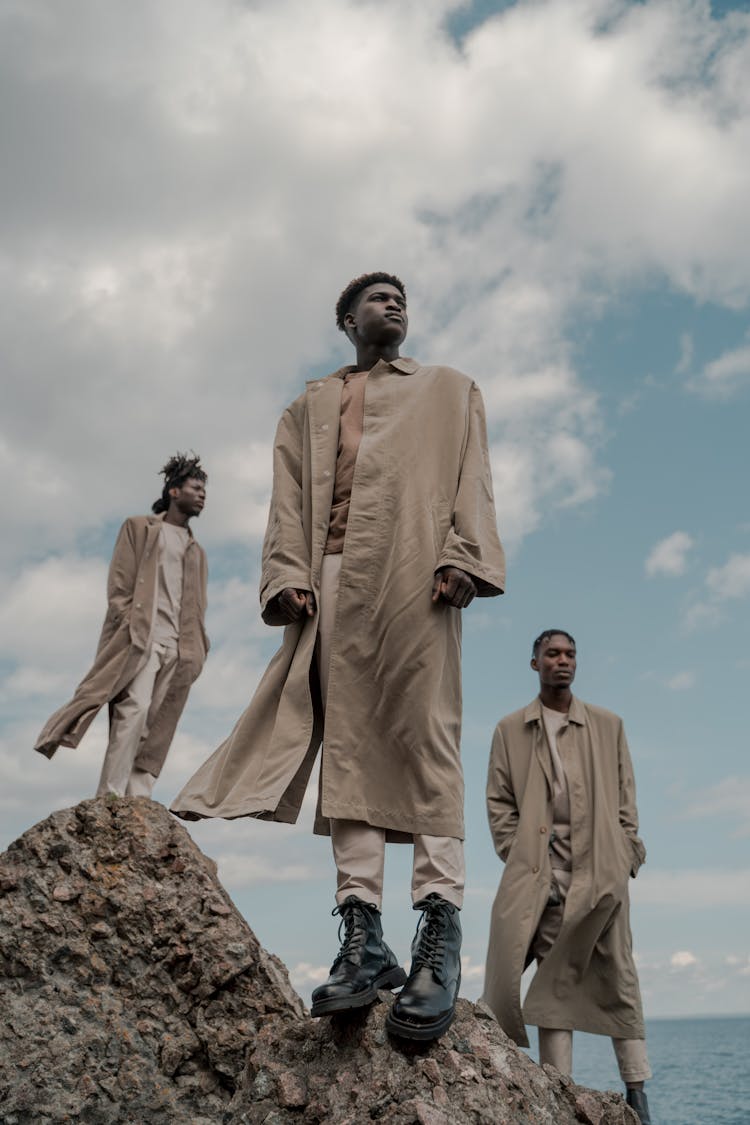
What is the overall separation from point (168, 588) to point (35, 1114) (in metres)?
4.77

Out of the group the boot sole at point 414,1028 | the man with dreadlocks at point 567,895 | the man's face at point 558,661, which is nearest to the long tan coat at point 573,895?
the man with dreadlocks at point 567,895

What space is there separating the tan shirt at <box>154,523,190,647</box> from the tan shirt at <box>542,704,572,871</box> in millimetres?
3214

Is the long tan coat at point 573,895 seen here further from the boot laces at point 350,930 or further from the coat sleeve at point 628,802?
the boot laces at point 350,930

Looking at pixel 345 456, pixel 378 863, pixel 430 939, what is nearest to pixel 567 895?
pixel 378 863

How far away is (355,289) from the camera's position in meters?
4.48

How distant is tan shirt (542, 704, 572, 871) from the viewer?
6254 millimetres

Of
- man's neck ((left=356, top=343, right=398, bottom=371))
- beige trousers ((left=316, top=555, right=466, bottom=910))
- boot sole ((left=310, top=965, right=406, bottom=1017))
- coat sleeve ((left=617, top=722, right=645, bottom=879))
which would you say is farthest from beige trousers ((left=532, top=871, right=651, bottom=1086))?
man's neck ((left=356, top=343, right=398, bottom=371))

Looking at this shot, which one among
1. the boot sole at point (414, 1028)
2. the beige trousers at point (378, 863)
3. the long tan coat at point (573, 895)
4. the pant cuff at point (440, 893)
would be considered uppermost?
the long tan coat at point (573, 895)

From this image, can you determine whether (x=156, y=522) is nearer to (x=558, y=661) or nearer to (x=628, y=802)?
(x=558, y=661)

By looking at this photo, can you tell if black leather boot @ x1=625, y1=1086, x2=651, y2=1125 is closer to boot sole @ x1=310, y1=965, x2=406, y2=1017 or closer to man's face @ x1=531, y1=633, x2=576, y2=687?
man's face @ x1=531, y1=633, x2=576, y2=687

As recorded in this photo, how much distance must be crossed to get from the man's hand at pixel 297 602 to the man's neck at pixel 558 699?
3.29m

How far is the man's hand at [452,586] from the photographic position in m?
3.70

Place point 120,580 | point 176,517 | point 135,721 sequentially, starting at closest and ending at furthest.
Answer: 1. point 135,721
2. point 120,580
3. point 176,517

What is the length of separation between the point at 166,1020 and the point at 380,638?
6.49 ft
